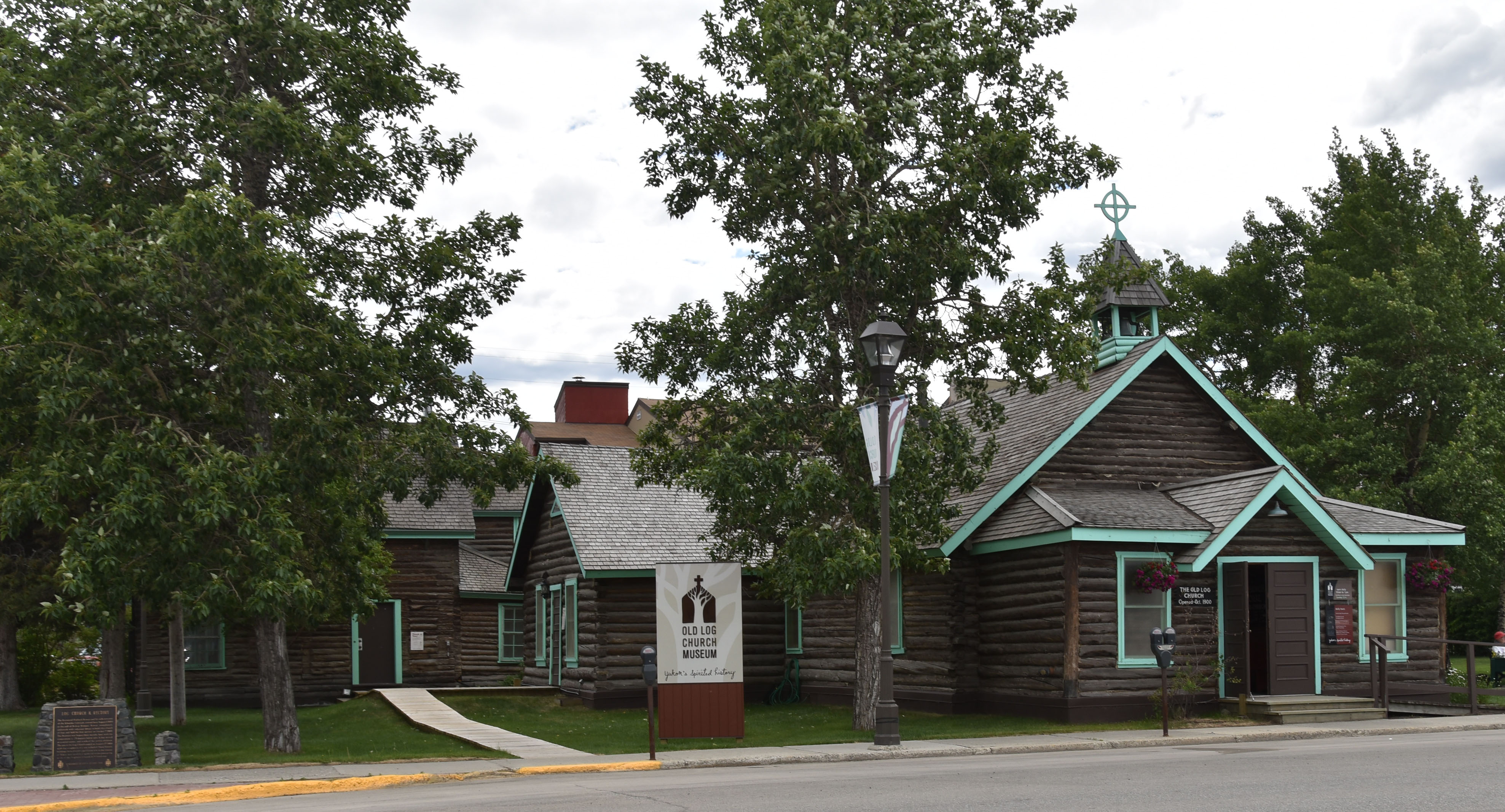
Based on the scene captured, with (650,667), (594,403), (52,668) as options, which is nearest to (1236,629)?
(650,667)

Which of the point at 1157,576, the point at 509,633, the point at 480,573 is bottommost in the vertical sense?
the point at 509,633

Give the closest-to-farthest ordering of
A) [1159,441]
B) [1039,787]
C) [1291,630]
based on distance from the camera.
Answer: [1039,787] < [1291,630] < [1159,441]

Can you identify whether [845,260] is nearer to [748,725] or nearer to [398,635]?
[748,725]

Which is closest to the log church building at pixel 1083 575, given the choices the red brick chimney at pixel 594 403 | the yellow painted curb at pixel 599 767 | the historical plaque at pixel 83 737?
the yellow painted curb at pixel 599 767

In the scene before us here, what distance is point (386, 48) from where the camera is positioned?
1966 centimetres

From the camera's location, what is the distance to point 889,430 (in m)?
17.4

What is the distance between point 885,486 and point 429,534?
20650 mm

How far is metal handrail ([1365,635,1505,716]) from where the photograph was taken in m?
21.2

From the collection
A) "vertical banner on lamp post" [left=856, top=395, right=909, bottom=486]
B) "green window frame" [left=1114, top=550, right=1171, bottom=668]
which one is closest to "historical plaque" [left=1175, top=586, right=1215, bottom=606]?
"green window frame" [left=1114, top=550, right=1171, bottom=668]

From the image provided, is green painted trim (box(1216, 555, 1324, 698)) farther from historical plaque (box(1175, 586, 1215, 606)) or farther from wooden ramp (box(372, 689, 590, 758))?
wooden ramp (box(372, 689, 590, 758))

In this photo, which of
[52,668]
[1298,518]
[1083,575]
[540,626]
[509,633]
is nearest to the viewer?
[1083,575]

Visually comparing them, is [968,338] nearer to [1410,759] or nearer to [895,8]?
[895,8]

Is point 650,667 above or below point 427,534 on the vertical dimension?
below

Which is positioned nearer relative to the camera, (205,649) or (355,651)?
(205,649)
